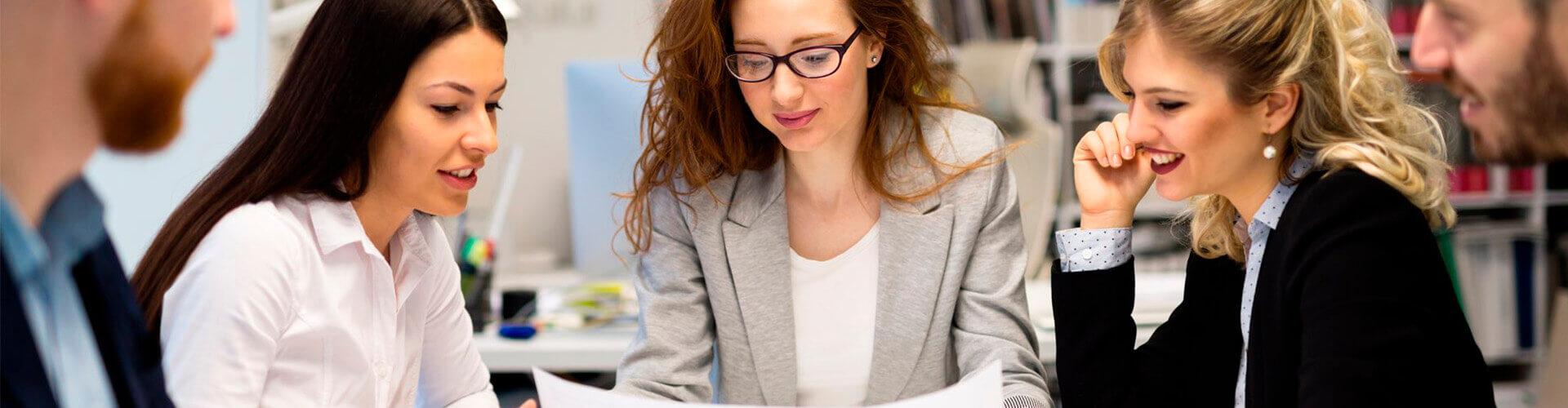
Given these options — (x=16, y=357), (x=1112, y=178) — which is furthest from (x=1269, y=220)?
(x=16, y=357)

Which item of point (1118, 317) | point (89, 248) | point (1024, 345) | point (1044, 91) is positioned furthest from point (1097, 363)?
point (1044, 91)

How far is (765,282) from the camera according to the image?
152 centimetres

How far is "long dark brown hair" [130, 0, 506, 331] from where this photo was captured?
3.74ft

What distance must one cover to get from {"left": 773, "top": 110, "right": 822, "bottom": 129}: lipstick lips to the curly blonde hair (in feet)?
1.37

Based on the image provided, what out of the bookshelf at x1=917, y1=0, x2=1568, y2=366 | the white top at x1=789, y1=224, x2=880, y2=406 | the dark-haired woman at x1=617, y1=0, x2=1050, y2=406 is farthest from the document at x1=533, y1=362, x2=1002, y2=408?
the bookshelf at x1=917, y1=0, x2=1568, y2=366

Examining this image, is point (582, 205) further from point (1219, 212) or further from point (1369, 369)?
point (1369, 369)

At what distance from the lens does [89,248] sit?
60 centimetres

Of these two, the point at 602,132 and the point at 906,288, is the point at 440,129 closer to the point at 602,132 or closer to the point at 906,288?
the point at 906,288

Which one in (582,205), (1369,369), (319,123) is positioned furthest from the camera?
(582,205)

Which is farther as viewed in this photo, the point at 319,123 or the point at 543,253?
the point at 543,253

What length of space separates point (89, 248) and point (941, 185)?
1.05m

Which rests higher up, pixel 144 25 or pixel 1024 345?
pixel 144 25

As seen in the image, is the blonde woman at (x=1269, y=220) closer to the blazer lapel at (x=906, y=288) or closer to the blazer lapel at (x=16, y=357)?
the blazer lapel at (x=906, y=288)

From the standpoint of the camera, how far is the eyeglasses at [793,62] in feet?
4.59
